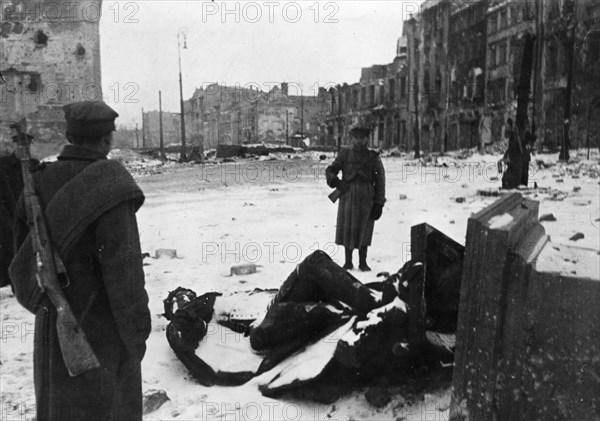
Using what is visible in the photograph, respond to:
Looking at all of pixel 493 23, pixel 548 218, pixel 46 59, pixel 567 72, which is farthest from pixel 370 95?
pixel 548 218

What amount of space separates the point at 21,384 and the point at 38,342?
1.41 m

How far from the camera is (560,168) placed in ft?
52.4

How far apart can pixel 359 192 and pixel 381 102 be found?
1718 inches

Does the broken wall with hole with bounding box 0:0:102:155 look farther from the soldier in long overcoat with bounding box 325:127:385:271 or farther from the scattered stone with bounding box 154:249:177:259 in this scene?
the soldier in long overcoat with bounding box 325:127:385:271

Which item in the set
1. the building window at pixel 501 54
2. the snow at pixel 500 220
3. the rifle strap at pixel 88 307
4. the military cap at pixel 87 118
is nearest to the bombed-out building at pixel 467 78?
the building window at pixel 501 54

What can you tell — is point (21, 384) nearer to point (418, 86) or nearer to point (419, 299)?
point (419, 299)

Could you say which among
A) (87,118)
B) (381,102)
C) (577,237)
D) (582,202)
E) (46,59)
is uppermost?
(381,102)

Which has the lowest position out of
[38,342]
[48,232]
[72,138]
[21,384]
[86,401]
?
[21,384]

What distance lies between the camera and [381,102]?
47906 mm

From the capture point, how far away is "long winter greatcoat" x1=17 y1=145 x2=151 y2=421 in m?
2.08

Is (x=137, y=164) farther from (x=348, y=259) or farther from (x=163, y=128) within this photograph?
(x=163, y=128)

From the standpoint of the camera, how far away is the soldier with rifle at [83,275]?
6.68 feet

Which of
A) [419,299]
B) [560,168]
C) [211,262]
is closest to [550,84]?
[560,168]

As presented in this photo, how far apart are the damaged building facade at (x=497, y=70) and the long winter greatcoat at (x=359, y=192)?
1392 cm
